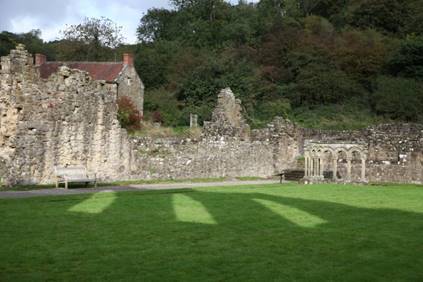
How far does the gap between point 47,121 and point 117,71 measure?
33.1 m

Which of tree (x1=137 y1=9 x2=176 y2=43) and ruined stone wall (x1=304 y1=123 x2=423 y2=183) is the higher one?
tree (x1=137 y1=9 x2=176 y2=43)

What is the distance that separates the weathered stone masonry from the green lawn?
532 cm

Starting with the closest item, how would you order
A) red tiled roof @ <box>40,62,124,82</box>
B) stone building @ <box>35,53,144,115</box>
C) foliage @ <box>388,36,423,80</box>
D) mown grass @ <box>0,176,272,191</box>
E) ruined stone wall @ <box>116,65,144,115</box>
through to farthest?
mown grass @ <box>0,176,272,191</box>, foliage @ <box>388,36,423,80</box>, red tiled roof @ <box>40,62,124,82</box>, stone building @ <box>35,53,144,115</box>, ruined stone wall @ <box>116,65,144,115</box>

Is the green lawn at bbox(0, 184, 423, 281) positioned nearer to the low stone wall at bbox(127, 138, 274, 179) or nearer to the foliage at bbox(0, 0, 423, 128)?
the low stone wall at bbox(127, 138, 274, 179)

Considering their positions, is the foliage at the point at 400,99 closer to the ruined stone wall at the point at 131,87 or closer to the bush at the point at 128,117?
the bush at the point at 128,117

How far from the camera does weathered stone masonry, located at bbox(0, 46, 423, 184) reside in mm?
20688

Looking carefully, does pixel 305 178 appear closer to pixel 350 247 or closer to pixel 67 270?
pixel 350 247

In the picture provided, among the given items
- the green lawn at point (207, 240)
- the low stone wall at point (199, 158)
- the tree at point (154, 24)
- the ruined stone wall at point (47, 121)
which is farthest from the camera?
the tree at point (154, 24)

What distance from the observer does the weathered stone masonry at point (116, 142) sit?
20.7 m

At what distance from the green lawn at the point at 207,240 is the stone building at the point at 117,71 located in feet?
123

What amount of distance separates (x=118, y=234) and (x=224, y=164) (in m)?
18.5

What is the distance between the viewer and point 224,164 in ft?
93.7

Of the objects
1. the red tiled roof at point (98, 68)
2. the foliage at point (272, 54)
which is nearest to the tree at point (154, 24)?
the foliage at point (272, 54)

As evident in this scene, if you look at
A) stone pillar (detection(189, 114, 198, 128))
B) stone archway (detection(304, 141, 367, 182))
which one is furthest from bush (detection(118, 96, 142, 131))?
stone archway (detection(304, 141, 367, 182))
